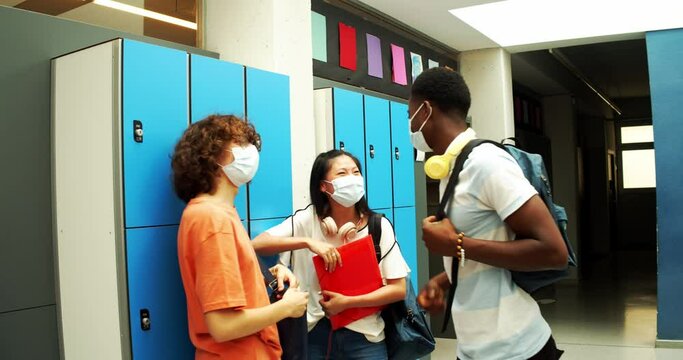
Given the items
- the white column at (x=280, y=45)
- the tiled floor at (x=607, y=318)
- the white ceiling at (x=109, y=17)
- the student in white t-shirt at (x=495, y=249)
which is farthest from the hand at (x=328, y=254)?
the tiled floor at (x=607, y=318)

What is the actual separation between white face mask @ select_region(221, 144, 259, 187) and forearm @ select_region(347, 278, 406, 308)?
630 millimetres

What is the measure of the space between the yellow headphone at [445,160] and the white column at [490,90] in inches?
194

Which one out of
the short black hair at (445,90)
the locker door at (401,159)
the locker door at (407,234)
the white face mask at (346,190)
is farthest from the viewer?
the locker door at (401,159)

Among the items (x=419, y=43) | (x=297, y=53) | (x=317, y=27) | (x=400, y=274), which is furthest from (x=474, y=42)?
(x=400, y=274)

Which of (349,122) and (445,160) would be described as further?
(349,122)

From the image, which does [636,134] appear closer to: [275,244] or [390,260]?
[390,260]

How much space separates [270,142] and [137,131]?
0.79 m

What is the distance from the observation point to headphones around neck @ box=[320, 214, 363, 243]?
2516 millimetres

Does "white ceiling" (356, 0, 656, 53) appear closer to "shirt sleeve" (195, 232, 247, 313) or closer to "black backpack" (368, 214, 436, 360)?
"black backpack" (368, 214, 436, 360)

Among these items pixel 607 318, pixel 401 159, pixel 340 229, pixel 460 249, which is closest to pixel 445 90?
pixel 460 249

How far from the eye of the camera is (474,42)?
6.24 m

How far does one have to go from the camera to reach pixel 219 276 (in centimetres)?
183

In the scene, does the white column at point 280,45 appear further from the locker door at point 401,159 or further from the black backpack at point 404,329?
the black backpack at point 404,329

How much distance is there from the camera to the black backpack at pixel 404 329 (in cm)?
246
